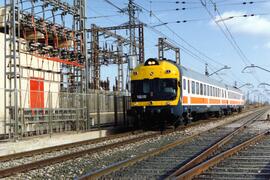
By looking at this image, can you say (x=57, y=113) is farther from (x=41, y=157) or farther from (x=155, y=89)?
→ (x=41, y=157)

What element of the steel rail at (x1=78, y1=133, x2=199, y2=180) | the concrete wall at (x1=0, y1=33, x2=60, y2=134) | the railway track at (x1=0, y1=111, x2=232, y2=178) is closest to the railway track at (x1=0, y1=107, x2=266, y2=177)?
the railway track at (x1=0, y1=111, x2=232, y2=178)

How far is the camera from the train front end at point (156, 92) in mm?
20078

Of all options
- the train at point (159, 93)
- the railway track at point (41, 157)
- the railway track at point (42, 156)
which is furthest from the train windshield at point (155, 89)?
the railway track at point (41, 157)

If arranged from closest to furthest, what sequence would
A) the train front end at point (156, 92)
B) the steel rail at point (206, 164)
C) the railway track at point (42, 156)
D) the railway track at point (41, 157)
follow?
the steel rail at point (206, 164)
the railway track at point (41, 157)
the railway track at point (42, 156)
the train front end at point (156, 92)

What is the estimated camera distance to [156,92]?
67.0ft

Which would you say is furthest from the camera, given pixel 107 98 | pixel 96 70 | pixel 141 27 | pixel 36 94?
pixel 96 70

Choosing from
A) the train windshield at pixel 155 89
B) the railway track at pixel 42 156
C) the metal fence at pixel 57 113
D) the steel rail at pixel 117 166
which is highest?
the train windshield at pixel 155 89

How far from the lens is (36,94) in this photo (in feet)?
54.3

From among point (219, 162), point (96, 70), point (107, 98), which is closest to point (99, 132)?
point (107, 98)

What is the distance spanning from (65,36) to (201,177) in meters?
13.8

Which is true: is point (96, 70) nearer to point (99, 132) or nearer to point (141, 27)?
point (141, 27)

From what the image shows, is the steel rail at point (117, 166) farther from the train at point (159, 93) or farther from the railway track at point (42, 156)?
the train at point (159, 93)

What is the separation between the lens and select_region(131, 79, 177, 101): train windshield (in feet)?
66.4

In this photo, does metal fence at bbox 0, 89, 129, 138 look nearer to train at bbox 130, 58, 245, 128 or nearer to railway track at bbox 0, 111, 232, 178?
railway track at bbox 0, 111, 232, 178
